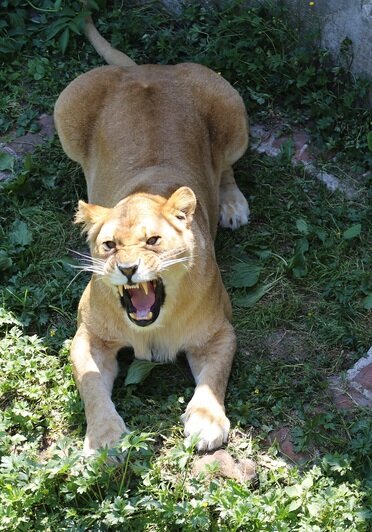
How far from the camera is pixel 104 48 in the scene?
7031 millimetres

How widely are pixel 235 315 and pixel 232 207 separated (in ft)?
3.04

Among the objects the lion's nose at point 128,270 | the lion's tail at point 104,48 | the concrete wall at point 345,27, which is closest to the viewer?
the lion's nose at point 128,270

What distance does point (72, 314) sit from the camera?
18.3 feet

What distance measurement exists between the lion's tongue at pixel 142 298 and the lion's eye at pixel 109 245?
0.24 metres

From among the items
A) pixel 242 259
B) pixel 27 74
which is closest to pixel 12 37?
pixel 27 74

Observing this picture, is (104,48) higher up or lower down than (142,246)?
lower down

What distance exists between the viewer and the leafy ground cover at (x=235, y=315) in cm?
422

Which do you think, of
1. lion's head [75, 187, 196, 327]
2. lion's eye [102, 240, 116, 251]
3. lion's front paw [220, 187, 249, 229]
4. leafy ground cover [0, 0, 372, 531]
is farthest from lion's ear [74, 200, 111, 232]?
lion's front paw [220, 187, 249, 229]

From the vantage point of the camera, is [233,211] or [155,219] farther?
[233,211]

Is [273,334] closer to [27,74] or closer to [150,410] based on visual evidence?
[150,410]

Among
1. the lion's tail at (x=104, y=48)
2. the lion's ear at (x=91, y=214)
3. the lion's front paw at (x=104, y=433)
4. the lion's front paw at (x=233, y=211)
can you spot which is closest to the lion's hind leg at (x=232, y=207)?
the lion's front paw at (x=233, y=211)

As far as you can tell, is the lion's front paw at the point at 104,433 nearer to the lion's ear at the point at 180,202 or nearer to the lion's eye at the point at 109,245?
the lion's eye at the point at 109,245

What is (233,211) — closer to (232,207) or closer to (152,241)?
(232,207)

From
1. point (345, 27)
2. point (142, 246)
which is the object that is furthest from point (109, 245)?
point (345, 27)
